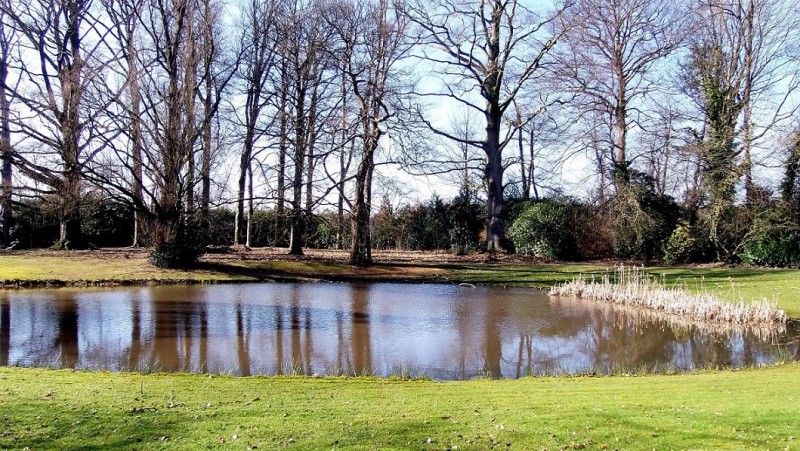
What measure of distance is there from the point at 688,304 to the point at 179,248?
15.2 metres

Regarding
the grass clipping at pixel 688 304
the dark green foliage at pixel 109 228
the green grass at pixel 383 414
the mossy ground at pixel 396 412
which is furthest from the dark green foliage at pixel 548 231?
the green grass at pixel 383 414

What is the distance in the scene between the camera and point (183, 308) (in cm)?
1302

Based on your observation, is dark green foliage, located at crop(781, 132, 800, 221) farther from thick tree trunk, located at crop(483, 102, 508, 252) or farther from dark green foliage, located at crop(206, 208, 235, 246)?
dark green foliage, located at crop(206, 208, 235, 246)

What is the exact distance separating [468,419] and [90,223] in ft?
93.5

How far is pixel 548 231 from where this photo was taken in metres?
25.9

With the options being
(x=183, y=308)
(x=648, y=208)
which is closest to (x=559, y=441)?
(x=183, y=308)

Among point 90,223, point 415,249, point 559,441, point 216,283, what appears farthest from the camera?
point 415,249

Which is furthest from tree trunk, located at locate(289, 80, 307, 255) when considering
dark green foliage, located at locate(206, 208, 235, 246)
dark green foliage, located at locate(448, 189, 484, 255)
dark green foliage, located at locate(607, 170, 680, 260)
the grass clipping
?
dark green foliage, located at locate(607, 170, 680, 260)

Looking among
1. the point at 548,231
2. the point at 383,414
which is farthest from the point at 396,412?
the point at 548,231

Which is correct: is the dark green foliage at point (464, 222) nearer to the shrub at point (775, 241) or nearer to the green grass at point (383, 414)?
the shrub at point (775, 241)

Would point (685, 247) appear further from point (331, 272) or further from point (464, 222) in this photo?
point (331, 272)

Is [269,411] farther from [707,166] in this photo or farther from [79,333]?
[707,166]

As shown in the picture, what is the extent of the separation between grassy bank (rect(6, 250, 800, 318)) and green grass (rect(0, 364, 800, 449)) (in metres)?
10.3

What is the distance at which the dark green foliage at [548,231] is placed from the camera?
25781 millimetres
